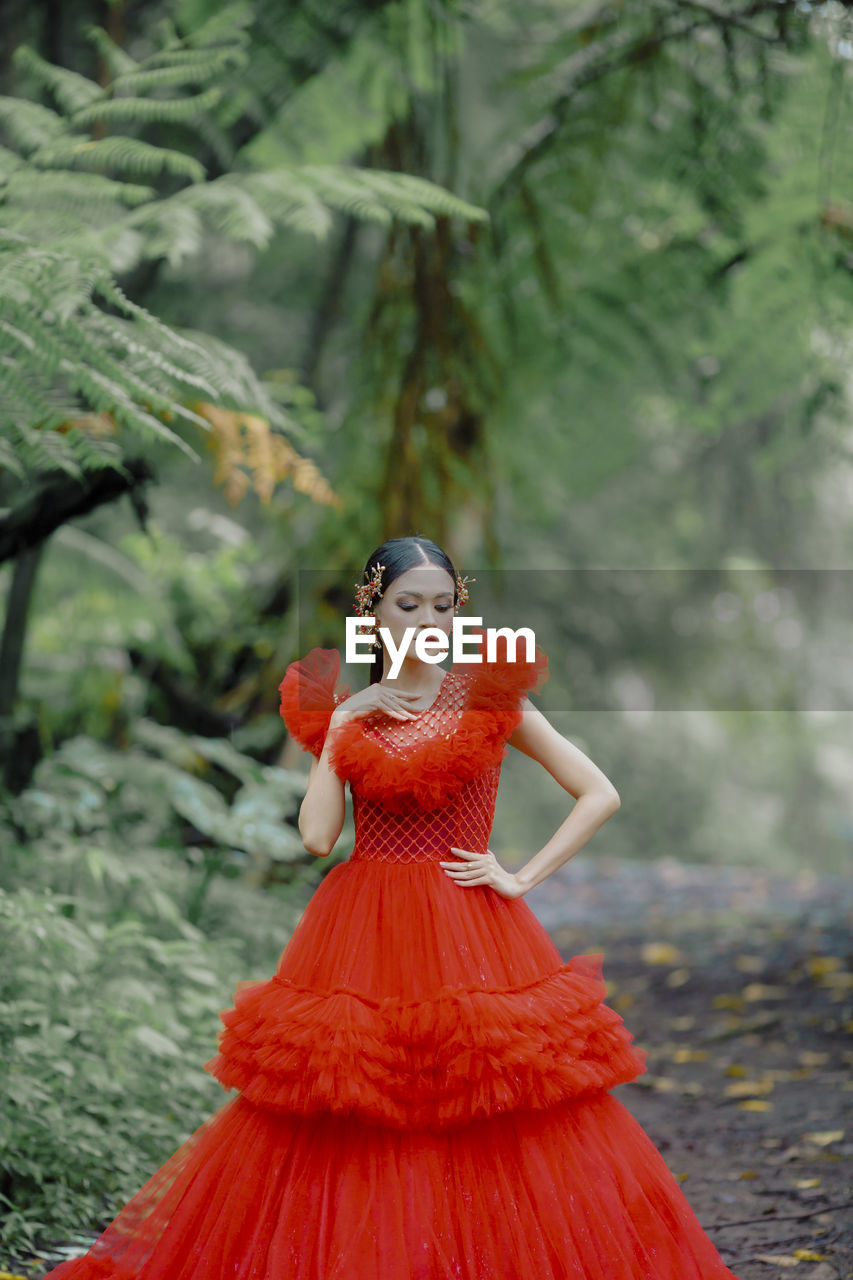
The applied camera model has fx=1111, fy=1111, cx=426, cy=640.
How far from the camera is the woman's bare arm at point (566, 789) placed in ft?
8.13

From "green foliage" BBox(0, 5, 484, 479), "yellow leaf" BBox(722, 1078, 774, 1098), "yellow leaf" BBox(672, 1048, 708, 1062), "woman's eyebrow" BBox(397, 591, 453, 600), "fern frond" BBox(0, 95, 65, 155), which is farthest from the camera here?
"yellow leaf" BBox(672, 1048, 708, 1062)

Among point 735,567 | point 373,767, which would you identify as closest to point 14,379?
point 373,767

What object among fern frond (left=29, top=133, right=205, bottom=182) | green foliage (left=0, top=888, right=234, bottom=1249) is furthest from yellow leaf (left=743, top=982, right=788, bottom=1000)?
fern frond (left=29, top=133, right=205, bottom=182)

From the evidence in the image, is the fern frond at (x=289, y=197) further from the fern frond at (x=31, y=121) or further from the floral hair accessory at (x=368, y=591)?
the floral hair accessory at (x=368, y=591)

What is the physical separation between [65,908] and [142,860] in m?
0.64

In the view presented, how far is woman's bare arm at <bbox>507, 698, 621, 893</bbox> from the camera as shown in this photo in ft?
8.13

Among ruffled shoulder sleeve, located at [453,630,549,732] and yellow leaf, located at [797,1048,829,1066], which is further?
yellow leaf, located at [797,1048,829,1066]

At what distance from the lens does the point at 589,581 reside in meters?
10.2

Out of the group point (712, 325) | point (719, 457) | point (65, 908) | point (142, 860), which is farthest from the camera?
point (719, 457)

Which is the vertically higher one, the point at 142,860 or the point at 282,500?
the point at 282,500

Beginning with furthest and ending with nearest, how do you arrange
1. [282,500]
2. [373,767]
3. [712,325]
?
[282,500] < [712,325] < [373,767]

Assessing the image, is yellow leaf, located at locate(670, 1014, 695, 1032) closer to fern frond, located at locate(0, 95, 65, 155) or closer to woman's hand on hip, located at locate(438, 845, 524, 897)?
woman's hand on hip, located at locate(438, 845, 524, 897)

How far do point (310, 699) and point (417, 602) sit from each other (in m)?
0.36

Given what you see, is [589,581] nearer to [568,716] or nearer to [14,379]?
[568,716]
